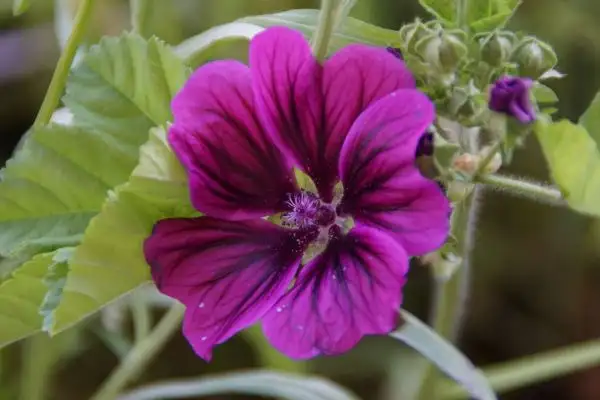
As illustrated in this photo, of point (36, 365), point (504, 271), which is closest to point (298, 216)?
point (36, 365)

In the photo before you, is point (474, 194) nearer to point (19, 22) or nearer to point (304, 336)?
point (304, 336)

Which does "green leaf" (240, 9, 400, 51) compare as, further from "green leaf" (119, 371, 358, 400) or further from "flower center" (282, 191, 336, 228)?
"green leaf" (119, 371, 358, 400)

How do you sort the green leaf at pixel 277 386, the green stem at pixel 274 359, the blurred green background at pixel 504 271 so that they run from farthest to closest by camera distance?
1. the blurred green background at pixel 504 271
2. the green stem at pixel 274 359
3. the green leaf at pixel 277 386

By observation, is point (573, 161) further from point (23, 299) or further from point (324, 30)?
point (23, 299)

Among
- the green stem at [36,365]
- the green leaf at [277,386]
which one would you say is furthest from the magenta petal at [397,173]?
the green stem at [36,365]

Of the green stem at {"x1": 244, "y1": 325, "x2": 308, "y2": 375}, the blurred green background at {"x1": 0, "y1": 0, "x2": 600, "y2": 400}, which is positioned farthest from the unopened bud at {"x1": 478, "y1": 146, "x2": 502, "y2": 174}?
the blurred green background at {"x1": 0, "y1": 0, "x2": 600, "y2": 400}

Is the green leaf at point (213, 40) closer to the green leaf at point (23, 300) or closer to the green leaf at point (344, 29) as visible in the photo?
the green leaf at point (344, 29)
